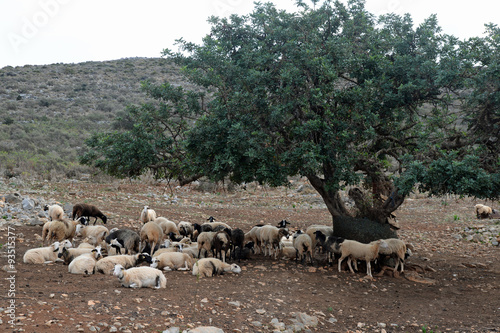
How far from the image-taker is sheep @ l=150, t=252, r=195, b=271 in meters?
10.0

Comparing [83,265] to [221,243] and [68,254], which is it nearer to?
[68,254]

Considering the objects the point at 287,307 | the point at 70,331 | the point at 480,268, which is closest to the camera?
the point at 70,331

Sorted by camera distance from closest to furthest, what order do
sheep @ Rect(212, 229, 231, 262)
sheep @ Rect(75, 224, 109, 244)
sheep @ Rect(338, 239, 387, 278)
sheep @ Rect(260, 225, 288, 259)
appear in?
1. sheep @ Rect(338, 239, 387, 278)
2. sheep @ Rect(212, 229, 231, 262)
3. sheep @ Rect(260, 225, 288, 259)
4. sheep @ Rect(75, 224, 109, 244)

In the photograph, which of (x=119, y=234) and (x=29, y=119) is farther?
(x=29, y=119)

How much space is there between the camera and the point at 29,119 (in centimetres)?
4169

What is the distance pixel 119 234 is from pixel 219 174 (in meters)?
3.30

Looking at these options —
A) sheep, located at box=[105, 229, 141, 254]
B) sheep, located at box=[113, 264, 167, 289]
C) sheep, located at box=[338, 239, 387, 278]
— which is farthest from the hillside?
sheep, located at box=[338, 239, 387, 278]

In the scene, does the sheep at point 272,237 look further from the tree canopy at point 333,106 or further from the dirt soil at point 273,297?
the tree canopy at point 333,106

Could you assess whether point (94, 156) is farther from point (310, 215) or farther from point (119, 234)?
point (310, 215)

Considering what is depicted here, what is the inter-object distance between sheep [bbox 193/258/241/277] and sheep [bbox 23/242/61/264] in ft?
11.2

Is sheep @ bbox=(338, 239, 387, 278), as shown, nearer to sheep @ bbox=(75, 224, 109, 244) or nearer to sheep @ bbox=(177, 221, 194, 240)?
sheep @ bbox=(177, 221, 194, 240)

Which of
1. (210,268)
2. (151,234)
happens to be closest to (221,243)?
(210,268)

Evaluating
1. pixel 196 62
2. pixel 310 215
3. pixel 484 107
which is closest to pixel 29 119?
pixel 310 215

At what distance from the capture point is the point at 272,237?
12297mm
